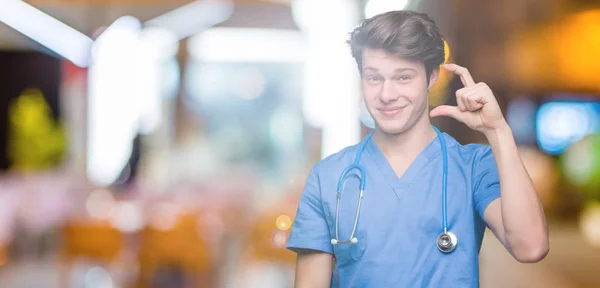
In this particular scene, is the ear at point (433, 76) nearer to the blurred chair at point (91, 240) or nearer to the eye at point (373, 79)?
the eye at point (373, 79)

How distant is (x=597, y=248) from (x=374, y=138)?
8594 millimetres

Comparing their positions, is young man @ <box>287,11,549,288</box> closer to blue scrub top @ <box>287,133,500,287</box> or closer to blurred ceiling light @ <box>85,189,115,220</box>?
blue scrub top @ <box>287,133,500,287</box>

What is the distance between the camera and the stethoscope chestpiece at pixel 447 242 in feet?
4.14

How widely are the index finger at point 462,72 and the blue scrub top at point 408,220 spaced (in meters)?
0.12

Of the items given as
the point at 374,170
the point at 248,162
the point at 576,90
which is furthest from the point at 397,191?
the point at 576,90

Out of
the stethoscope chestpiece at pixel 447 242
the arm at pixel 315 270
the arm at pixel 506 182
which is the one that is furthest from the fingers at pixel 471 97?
the arm at pixel 315 270

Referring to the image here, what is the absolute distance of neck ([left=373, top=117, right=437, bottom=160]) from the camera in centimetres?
133

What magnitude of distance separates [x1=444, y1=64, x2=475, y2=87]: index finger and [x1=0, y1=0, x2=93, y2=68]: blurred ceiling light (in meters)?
1.39

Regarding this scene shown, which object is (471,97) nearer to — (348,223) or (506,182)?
(506,182)

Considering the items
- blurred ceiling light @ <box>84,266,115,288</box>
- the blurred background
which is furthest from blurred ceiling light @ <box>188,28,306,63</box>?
blurred ceiling light @ <box>84,266,115,288</box>

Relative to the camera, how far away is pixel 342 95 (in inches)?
63.7

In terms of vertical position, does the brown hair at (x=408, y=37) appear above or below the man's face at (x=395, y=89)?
above

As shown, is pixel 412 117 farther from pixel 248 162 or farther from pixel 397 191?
pixel 248 162

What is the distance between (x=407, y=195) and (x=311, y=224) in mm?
172
